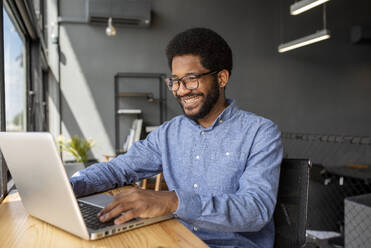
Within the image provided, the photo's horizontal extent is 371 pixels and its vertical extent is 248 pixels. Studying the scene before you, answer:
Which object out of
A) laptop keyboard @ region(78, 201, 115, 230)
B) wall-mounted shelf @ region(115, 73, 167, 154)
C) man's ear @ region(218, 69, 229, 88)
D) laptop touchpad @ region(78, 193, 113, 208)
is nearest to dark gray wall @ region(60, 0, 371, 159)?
wall-mounted shelf @ region(115, 73, 167, 154)

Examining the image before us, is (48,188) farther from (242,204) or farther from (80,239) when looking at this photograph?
(242,204)

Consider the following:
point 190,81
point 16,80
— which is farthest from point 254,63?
point 190,81

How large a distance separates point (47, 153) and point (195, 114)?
0.68 m

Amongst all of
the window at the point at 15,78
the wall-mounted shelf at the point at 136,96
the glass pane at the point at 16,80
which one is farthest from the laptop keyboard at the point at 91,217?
the wall-mounted shelf at the point at 136,96

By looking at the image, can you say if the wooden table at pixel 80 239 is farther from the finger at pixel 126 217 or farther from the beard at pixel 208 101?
the beard at pixel 208 101

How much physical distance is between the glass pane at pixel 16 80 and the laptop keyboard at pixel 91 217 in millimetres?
1595

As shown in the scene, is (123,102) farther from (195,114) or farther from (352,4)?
(352,4)

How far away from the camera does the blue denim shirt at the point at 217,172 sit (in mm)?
917

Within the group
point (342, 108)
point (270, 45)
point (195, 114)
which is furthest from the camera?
point (342, 108)

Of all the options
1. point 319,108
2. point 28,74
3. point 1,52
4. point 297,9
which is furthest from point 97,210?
point 319,108

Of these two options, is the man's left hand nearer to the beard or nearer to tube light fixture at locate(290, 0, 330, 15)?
the beard

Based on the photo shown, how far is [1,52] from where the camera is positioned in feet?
4.40

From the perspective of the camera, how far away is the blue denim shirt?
92 cm

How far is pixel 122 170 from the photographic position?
1299 millimetres
